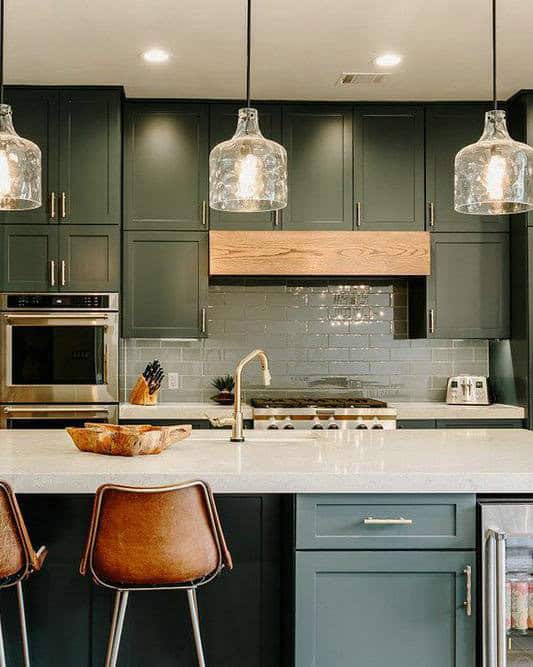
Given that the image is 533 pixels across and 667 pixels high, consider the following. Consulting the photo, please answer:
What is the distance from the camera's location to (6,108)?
236 cm

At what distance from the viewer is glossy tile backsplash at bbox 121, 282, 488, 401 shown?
5.00 metres

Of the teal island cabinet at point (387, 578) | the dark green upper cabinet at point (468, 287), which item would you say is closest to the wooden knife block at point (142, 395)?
the dark green upper cabinet at point (468, 287)

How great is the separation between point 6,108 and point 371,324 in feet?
10.4

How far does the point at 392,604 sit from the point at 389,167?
314cm

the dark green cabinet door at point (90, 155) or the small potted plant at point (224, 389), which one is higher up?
the dark green cabinet door at point (90, 155)

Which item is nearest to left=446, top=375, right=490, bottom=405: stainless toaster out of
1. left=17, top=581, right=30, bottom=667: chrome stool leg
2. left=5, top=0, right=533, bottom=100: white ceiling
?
left=5, top=0, right=533, bottom=100: white ceiling

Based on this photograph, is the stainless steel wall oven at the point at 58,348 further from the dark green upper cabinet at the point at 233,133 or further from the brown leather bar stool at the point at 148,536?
the brown leather bar stool at the point at 148,536

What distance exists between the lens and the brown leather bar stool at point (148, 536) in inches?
77.8

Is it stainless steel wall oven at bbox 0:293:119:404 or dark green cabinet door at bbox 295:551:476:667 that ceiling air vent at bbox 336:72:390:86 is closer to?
stainless steel wall oven at bbox 0:293:119:404

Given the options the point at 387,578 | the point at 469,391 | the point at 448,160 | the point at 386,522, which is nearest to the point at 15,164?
the point at 386,522

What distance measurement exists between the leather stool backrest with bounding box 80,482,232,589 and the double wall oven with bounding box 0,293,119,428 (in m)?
2.43

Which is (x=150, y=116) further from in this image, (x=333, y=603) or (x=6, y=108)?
(x=333, y=603)

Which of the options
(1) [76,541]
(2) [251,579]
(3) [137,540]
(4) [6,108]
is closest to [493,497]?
(2) [251,579]

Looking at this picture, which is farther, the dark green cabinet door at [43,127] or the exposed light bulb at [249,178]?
the dark green cabinet door at [43,127]
